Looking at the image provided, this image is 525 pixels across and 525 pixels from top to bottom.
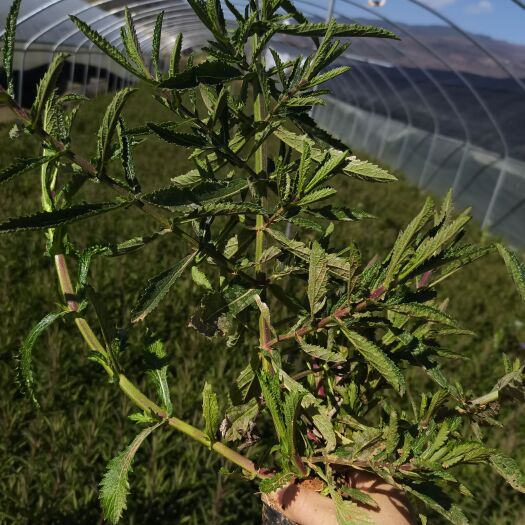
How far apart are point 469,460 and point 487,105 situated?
25.0 feet

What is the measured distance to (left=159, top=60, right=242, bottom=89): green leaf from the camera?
53cm

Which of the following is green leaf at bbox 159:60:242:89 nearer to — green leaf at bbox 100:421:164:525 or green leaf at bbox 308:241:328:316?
green leaf at bbox 308:241:328:316

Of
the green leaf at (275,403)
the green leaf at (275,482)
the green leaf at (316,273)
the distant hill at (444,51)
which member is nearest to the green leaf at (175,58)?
the green leaf at (316,273)

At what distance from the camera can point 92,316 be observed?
2.86 m

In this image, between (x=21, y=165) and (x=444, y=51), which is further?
(x=444, y=51)

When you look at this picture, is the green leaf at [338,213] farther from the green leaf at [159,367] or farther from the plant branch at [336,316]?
the green leaf at [159,367]

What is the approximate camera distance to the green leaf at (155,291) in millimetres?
560

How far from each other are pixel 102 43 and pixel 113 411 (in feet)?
6.50

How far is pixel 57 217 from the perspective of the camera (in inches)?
18.6

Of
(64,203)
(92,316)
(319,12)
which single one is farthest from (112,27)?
(64,203)

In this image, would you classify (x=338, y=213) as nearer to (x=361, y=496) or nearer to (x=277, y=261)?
(x=277, y=261)

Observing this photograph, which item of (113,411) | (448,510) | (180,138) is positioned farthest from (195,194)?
(113,411)

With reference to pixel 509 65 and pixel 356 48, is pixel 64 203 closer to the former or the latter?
pixel 509 65

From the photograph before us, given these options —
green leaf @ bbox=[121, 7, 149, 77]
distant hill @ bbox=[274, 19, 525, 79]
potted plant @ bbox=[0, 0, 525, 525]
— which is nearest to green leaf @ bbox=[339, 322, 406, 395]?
potted plant @ bbox=[0, 0, 525, 525]
